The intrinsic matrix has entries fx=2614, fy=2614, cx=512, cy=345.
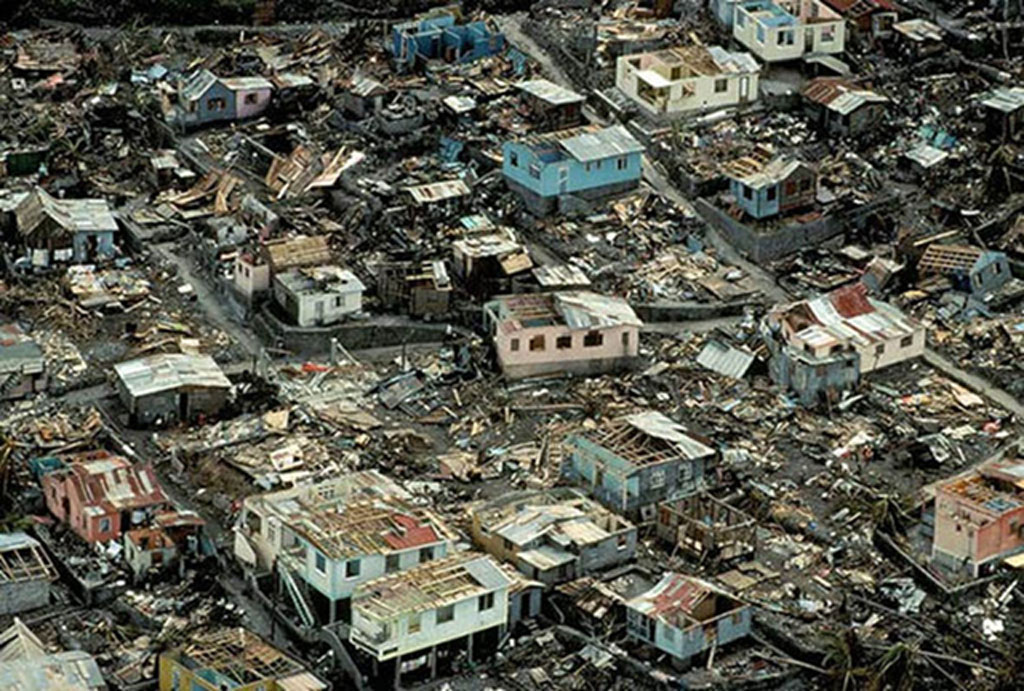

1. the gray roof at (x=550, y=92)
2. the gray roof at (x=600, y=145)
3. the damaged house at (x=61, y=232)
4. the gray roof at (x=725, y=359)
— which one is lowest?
the gray roof at (x=725, y=359)

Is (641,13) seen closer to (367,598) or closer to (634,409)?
(634,409)

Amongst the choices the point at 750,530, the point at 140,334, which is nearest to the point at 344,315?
the point at 140,334

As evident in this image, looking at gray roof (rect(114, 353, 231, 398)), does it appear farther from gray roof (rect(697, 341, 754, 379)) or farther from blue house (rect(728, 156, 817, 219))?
blue house (rect(728, 156, 817, 219))

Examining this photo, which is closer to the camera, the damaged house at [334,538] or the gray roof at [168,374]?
the damaged house at [334,538]

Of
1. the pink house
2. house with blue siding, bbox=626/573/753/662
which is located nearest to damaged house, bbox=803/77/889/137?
the pink house

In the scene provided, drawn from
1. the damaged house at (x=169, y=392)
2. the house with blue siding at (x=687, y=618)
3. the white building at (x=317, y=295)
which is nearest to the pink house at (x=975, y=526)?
the house with blue siding at (x=687, y=618)

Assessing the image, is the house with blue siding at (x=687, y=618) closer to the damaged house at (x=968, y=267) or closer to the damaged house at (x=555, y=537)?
the damaged house at (x=555, y=537)

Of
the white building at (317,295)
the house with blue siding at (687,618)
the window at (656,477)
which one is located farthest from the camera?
the white building at (317,295)
